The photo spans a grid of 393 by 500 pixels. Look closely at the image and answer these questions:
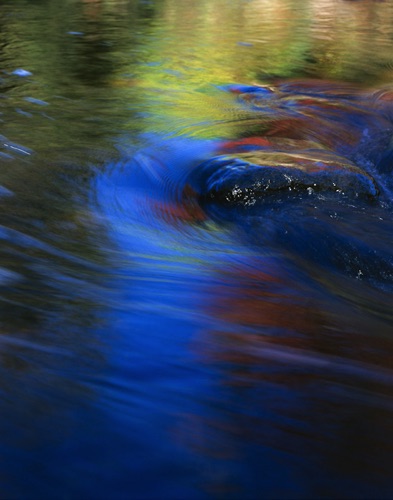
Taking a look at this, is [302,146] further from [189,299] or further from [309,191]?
[189,299]

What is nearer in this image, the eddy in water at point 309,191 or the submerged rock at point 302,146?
the eddy in water at point 309,191

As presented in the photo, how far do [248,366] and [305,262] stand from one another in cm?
92

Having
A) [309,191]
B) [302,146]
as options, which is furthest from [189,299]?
[302,146]

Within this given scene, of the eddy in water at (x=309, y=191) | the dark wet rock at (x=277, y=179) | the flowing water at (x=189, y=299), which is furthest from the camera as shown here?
the dark wet rock at (x=277, y=179)

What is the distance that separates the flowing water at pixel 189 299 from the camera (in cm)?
110

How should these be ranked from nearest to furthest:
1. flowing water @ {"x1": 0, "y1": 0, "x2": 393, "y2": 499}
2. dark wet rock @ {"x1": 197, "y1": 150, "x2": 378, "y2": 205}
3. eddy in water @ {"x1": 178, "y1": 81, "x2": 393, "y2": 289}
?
flowing water @ {"x1": 0, "y1": 0, "x2": 393, "y2": 499}
eddy in water @ {"x1": 178, "y1": 81, "x2": 393, "y2": 289}
dark wet rock @ {"x1": 197, "y1": 150, "x2": 378, "y2": 205}

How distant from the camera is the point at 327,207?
2760mm

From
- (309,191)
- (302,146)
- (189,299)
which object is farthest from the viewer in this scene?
(302,146)

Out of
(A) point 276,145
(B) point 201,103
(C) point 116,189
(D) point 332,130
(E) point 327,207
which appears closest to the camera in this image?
A: (E) point 327,207

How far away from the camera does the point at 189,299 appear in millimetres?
1765

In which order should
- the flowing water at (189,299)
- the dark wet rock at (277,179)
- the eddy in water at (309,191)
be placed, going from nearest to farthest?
the flowing water at (189,299)
the eddy in water at (309,191)
the dark wet rock at (277,179)

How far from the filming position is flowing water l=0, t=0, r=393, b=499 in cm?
110

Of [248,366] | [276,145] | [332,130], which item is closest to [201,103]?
[332,130]

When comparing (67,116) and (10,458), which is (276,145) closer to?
(67,116)
